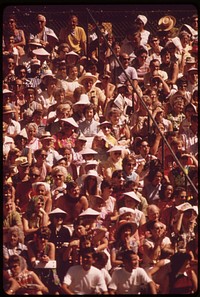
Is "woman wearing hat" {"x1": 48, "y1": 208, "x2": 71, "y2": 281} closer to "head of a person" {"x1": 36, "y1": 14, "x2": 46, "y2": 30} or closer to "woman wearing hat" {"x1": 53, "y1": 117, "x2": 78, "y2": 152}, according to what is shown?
"woman wearing hat" {"x1": 53, "y1": 117, "x2": 78, "y2": 152}

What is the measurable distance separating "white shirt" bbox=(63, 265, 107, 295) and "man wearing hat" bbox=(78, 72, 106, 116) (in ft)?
9.50

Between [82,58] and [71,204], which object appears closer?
[71,204]

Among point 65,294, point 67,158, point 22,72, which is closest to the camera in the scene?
point 65,294

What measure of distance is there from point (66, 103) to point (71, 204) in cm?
181

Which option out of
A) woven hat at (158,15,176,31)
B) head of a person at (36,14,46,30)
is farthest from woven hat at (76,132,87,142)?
woven hat at (158,15,176,31)

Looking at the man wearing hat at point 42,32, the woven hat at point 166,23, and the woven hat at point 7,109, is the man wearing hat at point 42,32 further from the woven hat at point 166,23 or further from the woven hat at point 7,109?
the woven hat at point 166,23

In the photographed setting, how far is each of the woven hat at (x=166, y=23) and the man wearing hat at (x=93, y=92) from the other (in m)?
1.53

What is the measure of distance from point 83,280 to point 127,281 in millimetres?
509

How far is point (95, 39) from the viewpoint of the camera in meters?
17.5

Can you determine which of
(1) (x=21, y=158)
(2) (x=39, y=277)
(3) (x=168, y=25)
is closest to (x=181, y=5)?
(3) (x=168, y=25)

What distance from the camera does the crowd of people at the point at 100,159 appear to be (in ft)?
48.3

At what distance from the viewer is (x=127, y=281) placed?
1461 centimetres

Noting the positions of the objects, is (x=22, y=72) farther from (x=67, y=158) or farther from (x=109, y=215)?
(x=109, y=215)

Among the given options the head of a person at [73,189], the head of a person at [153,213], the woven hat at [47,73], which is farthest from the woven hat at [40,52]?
the head of a person at [153,213]
